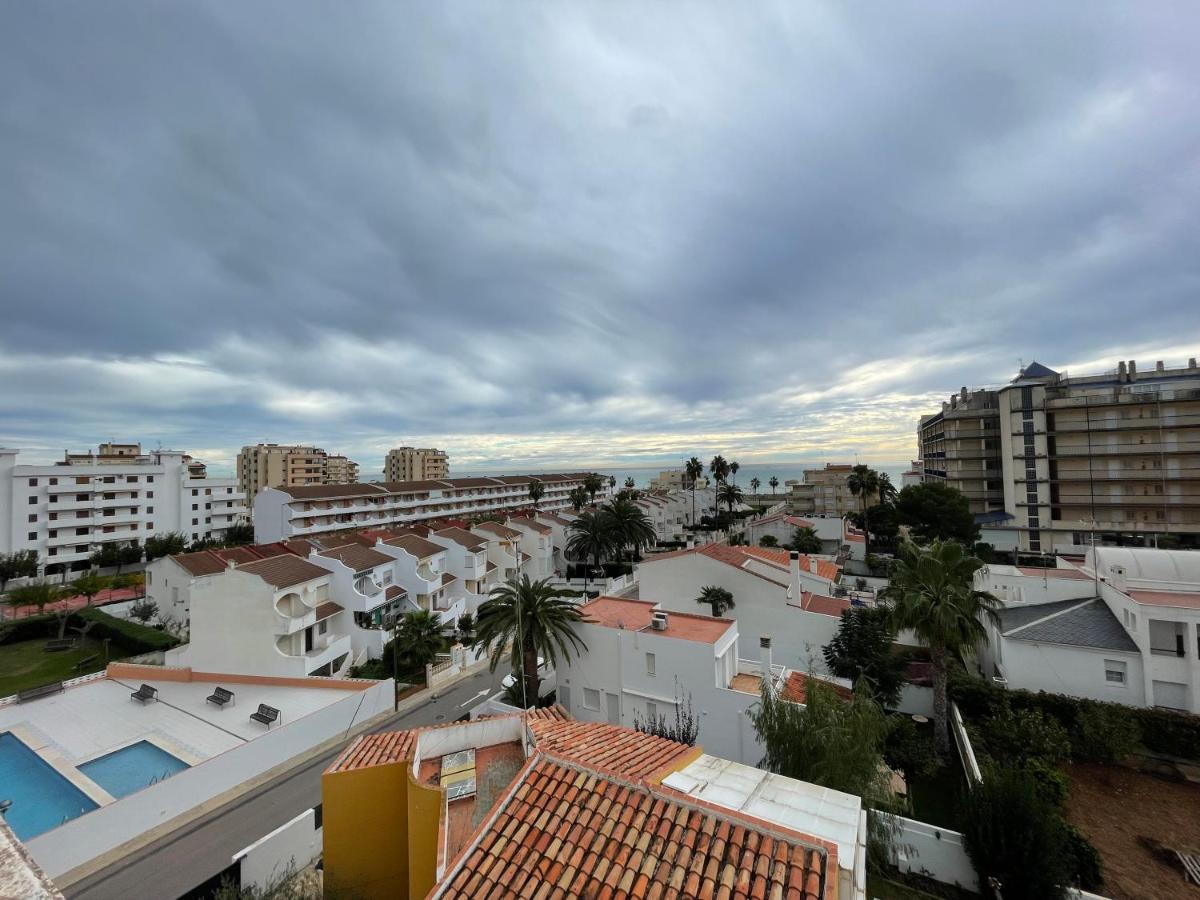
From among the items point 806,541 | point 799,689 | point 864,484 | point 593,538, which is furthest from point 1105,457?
point 799,689

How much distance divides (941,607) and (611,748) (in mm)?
16403

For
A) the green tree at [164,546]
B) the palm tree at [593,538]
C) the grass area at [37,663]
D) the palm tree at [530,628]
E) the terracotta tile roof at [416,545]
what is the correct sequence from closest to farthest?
the palm tree at [530,628] → the grass area at [37,663] → the terracotta tile roof at [416,545] → the palm tree at [593,538] → the green tree at [164,546]

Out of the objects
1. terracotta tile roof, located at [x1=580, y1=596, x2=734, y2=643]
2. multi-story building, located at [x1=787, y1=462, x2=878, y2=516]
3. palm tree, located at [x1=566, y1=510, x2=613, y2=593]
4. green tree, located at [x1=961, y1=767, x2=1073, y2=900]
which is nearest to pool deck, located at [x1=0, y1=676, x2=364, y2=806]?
terracotta tile roof, located at [x1=580, y1=596, x2=734, y2=643]

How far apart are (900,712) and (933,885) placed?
422 inches

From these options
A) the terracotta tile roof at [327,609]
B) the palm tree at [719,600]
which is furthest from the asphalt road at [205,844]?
the palm tree at [719,600]

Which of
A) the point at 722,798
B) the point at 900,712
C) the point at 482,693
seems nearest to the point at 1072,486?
the point at 900,712

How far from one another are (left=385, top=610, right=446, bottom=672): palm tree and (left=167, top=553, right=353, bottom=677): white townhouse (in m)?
4.63

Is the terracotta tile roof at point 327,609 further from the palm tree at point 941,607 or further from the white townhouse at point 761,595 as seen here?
the palm tree at point 941,607

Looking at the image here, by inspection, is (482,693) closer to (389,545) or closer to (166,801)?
(166,801)

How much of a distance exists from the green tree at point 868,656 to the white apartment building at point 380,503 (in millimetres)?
62478

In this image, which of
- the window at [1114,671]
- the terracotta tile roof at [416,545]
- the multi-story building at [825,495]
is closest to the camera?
the window at [1114,671]

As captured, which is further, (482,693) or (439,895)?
(482,693)

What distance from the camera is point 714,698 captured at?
2019 centimetres

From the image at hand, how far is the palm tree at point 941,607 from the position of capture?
19.8m
